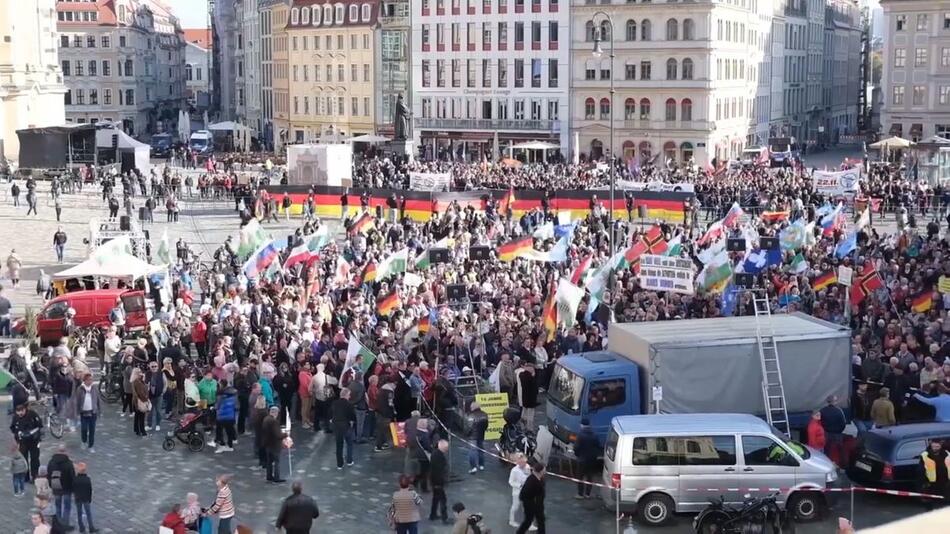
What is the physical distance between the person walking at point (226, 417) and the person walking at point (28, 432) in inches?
109

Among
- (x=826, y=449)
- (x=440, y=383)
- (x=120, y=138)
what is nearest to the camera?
(x=826, y=449)

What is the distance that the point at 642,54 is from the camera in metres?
76.2

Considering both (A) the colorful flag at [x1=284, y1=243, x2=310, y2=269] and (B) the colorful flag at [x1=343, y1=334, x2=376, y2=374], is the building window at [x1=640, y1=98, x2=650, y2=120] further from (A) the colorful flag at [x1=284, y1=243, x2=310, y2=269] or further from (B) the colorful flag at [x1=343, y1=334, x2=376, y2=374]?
(B) the colorful flag at [x1=343, y1=334, x2=376, y2=374]

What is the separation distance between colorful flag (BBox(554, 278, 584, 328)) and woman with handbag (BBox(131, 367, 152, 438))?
7.87 meters

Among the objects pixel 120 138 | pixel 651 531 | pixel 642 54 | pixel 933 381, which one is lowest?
pixel 651 531

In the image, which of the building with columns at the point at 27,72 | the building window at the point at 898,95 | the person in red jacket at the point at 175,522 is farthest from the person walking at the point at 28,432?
the building window at the point at 898,95

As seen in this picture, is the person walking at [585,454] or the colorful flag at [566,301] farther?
the colorful flag at [566,301]

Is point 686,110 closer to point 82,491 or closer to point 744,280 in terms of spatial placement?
point 744,280

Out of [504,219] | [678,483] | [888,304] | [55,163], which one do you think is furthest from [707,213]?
[55,163]

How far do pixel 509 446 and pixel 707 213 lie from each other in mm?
29319

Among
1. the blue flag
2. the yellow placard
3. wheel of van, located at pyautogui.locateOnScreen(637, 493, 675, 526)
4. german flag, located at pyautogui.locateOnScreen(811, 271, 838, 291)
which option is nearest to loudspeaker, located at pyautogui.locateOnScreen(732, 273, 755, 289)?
german flag, located at pyautogui.locateOnScreen(811, 271, 838, 291)

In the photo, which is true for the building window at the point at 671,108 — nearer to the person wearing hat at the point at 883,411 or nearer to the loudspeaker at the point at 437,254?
the loudspeaker at the point at 437,254

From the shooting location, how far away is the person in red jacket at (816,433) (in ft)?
58.1

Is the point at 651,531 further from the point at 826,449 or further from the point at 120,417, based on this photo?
the point at 120,417
